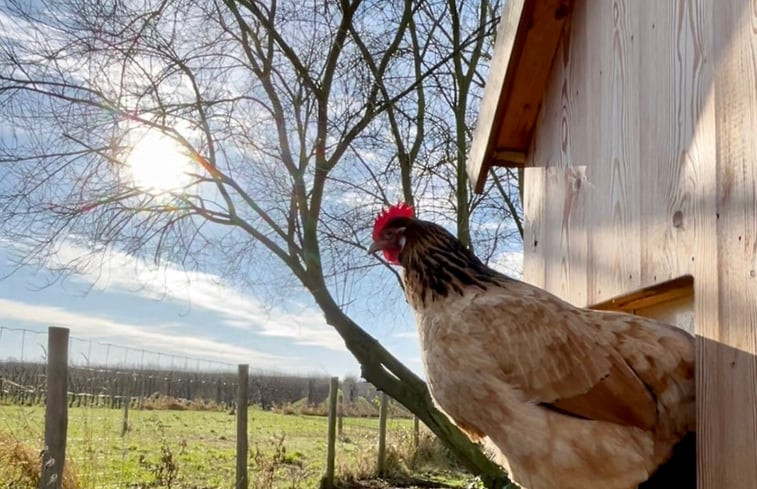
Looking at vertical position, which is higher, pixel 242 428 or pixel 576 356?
pixel 576 356

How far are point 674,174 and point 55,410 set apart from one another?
411cm

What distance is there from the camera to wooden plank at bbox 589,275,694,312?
4.67 feet

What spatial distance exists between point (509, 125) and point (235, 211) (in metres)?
4.32

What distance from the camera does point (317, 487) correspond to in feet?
26.0

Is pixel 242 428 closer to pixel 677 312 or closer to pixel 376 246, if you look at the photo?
pixel 376 246

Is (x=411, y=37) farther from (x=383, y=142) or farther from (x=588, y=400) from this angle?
(x=588, y=400)

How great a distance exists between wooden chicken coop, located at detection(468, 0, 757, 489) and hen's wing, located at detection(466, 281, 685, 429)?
106 mm

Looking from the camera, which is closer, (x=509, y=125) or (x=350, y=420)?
(x=509, y=125)

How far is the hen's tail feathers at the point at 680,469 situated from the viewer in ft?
4.58

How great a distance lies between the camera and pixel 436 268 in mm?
1732

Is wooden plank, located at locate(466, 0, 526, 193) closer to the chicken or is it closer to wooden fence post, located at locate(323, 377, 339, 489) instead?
the chicken

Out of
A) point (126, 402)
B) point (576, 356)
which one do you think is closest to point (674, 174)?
point (576, 356)

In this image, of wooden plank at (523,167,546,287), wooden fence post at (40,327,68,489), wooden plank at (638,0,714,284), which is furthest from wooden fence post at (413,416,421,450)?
wooden plank at (638,0,714,284)

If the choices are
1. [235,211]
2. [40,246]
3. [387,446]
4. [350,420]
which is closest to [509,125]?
[235,211]
